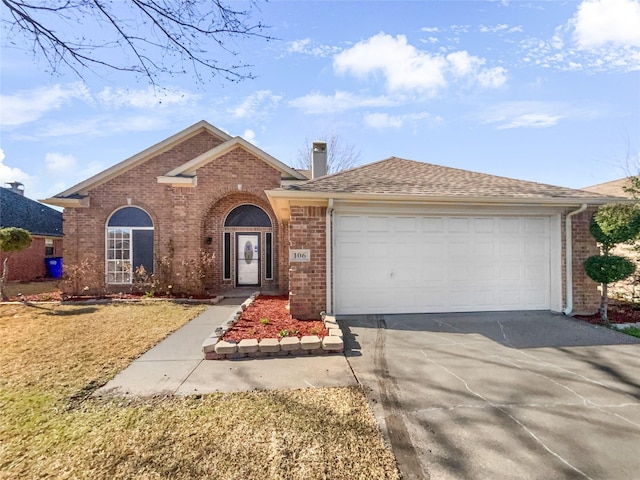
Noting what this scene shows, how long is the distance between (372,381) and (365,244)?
3.43 m

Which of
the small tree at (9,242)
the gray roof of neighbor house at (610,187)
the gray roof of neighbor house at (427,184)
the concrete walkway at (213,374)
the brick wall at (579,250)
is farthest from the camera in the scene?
the gray roof of neighbor house at (610,187)

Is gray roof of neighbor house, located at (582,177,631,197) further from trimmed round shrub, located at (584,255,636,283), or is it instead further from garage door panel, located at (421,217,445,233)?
garage door panel, located at (421,217,445,233)

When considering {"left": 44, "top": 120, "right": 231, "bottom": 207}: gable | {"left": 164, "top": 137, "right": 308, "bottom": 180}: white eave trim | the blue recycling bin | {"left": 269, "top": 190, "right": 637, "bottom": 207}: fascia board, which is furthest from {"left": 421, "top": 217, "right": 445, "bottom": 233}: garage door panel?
the blue recycling bin

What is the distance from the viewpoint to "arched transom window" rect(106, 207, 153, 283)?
10961 millimetres

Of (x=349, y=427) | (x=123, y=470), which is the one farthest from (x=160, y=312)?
(x=349, y=427)

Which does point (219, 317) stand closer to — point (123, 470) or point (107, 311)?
point (107, 311)

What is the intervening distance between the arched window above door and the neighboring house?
11866mm

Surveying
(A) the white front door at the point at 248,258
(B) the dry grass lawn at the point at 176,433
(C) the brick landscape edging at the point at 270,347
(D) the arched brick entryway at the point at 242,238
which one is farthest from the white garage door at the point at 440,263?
(A) the white front door at the point at 248,258

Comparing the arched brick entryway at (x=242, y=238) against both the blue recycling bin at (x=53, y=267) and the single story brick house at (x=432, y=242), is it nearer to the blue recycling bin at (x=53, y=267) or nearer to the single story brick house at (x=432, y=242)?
the single story brick house at (x=432, y=242)

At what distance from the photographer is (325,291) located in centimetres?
650

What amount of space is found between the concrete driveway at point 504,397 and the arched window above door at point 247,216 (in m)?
6.91

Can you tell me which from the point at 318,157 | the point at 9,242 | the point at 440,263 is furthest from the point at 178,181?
the point at 440,263

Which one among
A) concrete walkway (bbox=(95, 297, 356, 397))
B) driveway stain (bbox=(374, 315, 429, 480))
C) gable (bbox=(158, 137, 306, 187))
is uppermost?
gable (bbox=(158, 137, 306, 187))

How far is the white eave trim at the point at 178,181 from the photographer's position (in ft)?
34.3
